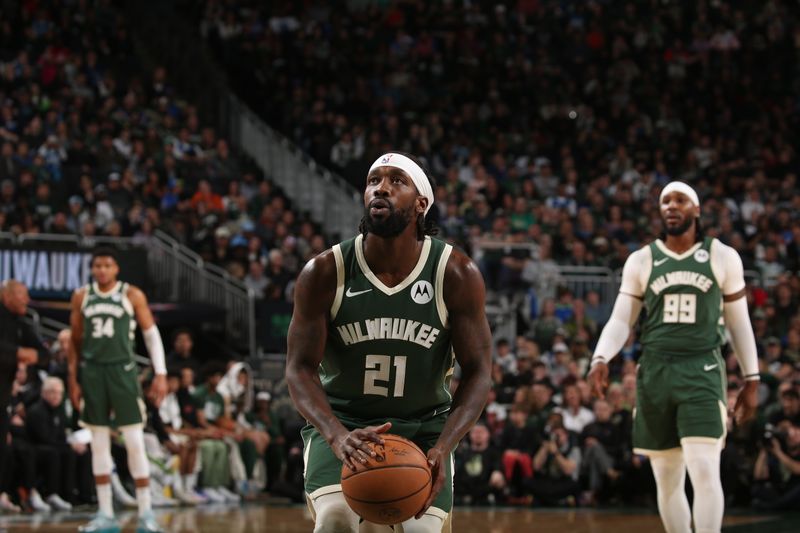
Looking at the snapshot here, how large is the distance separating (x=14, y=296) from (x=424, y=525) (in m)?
5.33

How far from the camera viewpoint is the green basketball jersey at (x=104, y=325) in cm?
1019

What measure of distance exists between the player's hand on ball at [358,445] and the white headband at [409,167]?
998mm

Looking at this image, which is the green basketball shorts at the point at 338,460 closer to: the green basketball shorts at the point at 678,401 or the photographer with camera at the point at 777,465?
the green basketball shorts at the point at 678,401

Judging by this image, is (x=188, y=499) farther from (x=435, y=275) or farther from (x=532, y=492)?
(x=435, y=275)

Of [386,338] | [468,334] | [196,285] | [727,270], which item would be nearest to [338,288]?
[386,338]

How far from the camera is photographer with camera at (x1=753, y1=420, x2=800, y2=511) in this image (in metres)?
13.3

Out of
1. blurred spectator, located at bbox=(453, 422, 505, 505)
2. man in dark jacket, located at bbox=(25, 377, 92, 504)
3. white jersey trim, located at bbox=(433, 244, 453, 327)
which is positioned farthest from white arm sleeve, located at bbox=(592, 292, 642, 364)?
man in dark jacket, located at bbox=(25, 377, 92, 504)

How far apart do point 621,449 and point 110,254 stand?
6.06 m

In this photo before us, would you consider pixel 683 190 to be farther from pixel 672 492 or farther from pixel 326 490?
pixel 326 490

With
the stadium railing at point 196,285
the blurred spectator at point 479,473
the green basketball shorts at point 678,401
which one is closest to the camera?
the green basketball shorts at point 678,401

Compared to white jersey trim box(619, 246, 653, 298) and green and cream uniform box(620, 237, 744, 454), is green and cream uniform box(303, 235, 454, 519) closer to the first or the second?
green and cream uniform box(620, 237, 744, 454)

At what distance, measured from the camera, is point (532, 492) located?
13.5m

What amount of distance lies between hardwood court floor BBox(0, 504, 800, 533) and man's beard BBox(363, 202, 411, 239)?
5.91 m

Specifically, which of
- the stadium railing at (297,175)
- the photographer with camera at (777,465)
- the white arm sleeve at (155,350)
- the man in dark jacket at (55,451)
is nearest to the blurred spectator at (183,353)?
the man in dark jacket at (55,451)
